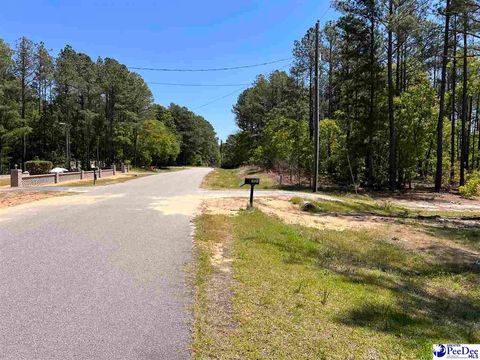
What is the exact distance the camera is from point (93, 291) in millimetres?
5531

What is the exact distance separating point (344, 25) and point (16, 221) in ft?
84.2

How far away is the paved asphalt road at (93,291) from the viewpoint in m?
3.95

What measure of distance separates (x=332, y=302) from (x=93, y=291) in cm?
314

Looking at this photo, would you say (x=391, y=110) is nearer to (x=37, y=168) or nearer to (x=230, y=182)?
(x=230, y=182)

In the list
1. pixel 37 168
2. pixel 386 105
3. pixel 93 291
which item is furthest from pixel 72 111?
pixel 93 291

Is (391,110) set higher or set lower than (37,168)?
higher

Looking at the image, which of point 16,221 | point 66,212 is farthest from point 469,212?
point 16,221

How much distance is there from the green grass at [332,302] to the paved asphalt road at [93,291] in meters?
0.38

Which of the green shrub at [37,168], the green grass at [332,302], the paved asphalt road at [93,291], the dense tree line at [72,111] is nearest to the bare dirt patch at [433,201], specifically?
the green grass at [332,302]

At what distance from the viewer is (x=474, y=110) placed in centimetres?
5744

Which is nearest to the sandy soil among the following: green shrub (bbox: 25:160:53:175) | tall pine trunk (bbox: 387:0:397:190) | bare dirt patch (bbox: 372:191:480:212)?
bare dirt patch (bbox: 372:191:480:212)

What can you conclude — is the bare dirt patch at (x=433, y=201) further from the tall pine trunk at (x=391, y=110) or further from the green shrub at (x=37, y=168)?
the green shrub at (x=37, y=168)

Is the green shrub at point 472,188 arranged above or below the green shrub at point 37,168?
below

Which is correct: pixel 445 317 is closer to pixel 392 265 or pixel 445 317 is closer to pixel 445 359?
pixel 445 359
